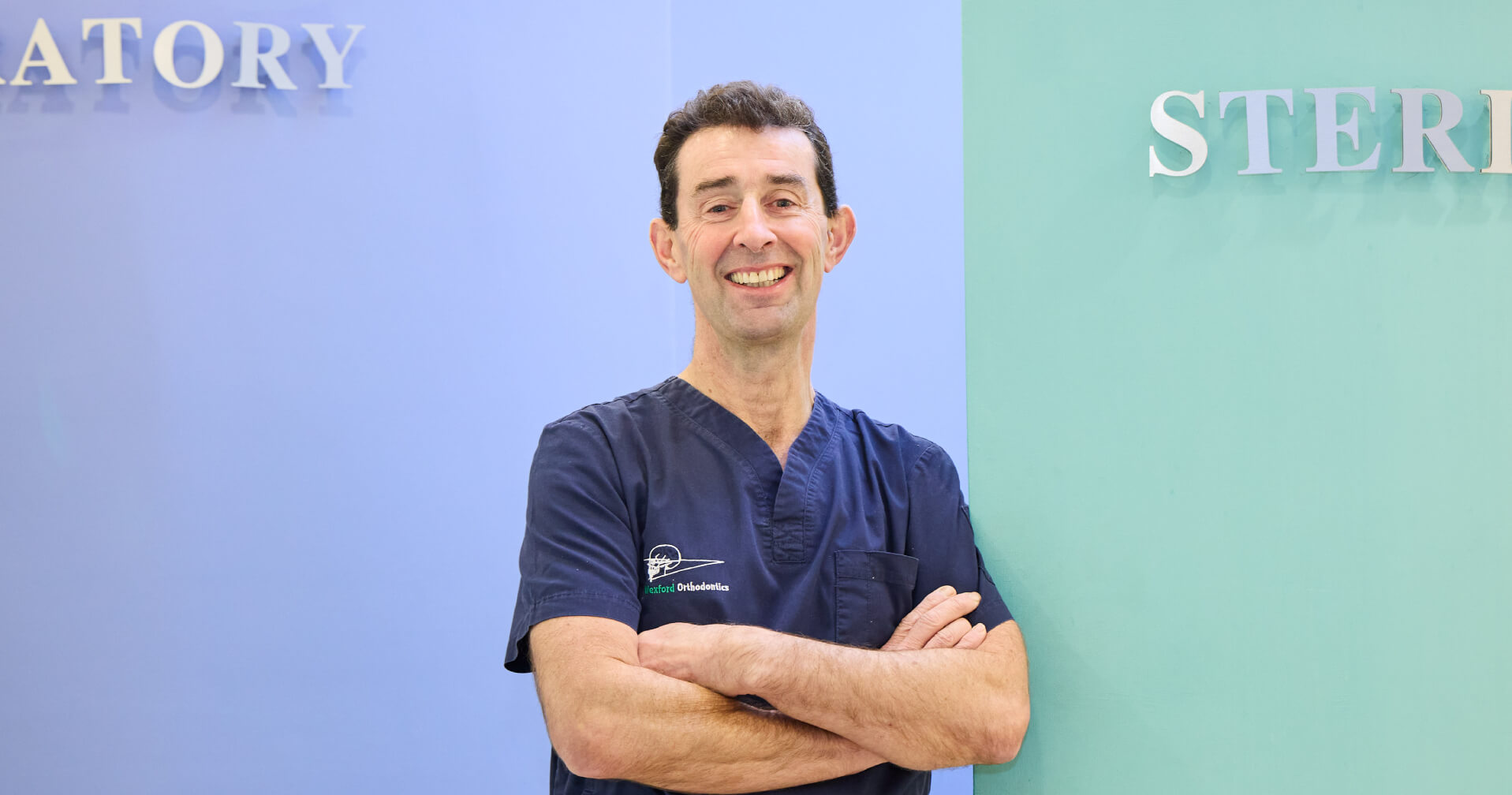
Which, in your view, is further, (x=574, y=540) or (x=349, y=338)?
(x=349, y=338)

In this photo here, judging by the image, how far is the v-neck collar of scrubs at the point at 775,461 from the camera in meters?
1.37

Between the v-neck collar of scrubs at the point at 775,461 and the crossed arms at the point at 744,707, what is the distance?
166 millimetres

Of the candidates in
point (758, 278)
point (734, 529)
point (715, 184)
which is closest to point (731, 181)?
point (715, 184)

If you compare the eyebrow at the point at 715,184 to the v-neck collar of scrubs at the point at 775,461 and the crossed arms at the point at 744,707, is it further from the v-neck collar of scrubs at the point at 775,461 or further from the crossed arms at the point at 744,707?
the crossed arms at the point at 744,707

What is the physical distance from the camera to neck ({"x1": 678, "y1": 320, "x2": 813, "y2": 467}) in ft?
4.67

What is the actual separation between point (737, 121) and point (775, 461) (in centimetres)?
44

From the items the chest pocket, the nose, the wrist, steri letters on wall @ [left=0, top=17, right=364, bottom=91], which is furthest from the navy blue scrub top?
steri letters on wall @ [left=0, top=17, right=364, bottom=91]

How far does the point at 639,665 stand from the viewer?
3.93ft

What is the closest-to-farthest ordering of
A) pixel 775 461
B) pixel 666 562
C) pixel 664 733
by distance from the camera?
pixel 664 733 → pixel 666 562 → pixel 775 461

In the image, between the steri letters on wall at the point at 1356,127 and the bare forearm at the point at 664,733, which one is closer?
the bare forearm at the point at 664,733

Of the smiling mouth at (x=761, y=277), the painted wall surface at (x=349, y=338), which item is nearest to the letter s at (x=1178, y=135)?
the painted wall surface at (x=349, y=338)

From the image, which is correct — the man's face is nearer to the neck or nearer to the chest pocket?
the neck

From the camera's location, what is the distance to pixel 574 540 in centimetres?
Answer: 124

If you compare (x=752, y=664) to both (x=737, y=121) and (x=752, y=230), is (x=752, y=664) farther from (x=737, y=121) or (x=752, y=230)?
(x=737, y=121)
